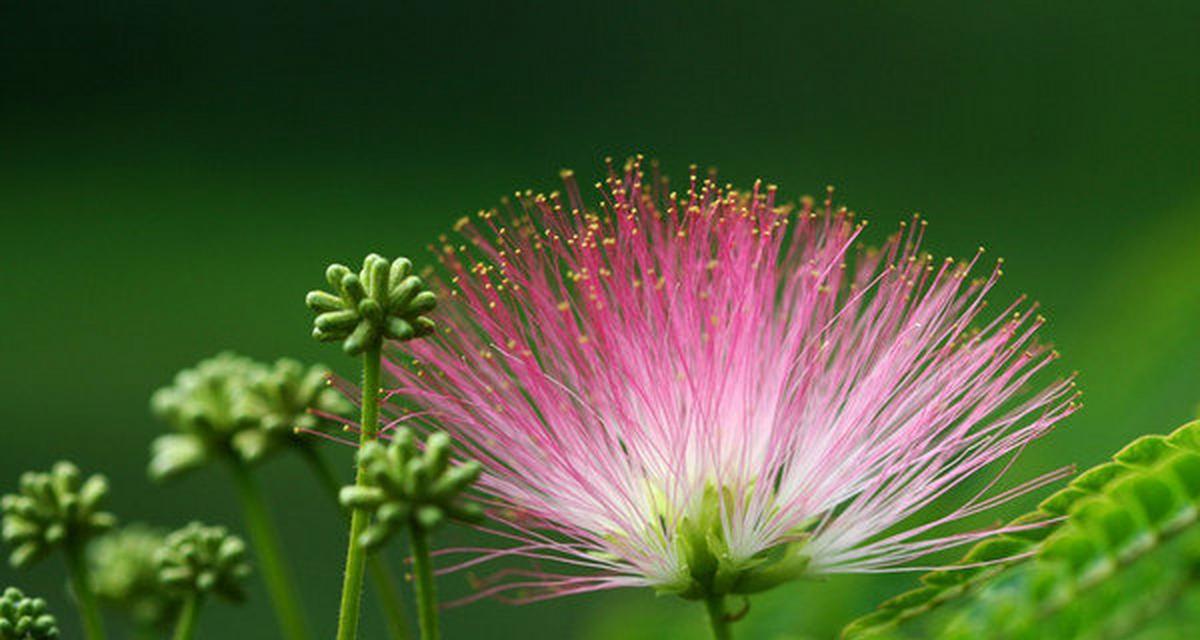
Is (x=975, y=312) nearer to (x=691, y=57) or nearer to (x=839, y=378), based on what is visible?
(x=839, y=378)

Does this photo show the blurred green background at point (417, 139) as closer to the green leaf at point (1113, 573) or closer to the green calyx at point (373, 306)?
the green calyx at point (373, 306)

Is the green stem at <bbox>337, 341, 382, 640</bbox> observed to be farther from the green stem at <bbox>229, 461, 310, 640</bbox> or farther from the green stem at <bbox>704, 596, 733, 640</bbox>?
the green stem at <bbox>704, 596, 733, 640</bbox>

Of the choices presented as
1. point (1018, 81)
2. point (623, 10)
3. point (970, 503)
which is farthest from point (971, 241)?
point (970, 503)

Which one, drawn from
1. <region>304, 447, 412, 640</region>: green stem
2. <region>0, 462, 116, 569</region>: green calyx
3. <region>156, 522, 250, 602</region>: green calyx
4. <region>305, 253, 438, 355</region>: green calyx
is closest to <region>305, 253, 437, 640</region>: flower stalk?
<region>305, 253, 438, 355</region>: green calyx

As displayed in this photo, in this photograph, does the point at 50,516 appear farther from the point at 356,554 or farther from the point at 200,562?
the point at 356,554

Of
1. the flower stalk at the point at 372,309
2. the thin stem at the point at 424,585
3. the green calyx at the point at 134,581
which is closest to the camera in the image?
the thin stem at the point at 424,585

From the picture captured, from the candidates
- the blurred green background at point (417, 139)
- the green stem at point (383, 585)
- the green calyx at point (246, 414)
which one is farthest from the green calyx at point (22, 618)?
the blurred green background at point (417, 139)
